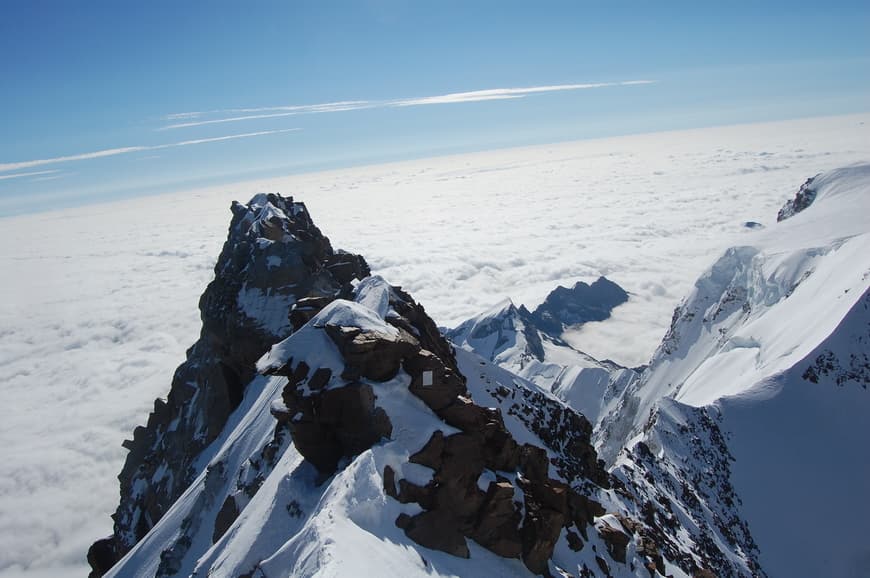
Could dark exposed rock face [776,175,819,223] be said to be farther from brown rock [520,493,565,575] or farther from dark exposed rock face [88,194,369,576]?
brown rock [520,493,565,575]

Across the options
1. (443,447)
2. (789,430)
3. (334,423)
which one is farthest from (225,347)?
(789,430)

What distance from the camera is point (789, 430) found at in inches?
2923

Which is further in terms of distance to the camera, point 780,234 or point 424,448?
point 780,234

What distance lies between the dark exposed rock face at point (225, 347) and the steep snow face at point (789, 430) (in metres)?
42.9

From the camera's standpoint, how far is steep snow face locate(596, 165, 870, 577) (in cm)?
6256

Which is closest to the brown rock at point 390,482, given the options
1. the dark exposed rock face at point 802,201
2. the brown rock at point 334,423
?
the brown rock at point 334,423

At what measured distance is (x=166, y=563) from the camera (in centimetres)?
4556

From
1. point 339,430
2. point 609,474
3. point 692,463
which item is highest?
point 339,430

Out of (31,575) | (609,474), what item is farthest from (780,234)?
(31,575)

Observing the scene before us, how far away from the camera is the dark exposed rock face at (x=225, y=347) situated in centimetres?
6450

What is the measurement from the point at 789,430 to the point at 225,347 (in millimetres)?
77578

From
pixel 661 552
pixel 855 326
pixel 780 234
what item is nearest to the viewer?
pixel 661 552

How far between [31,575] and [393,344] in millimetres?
188194

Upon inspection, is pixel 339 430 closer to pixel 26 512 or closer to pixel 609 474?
pixel 609 474
